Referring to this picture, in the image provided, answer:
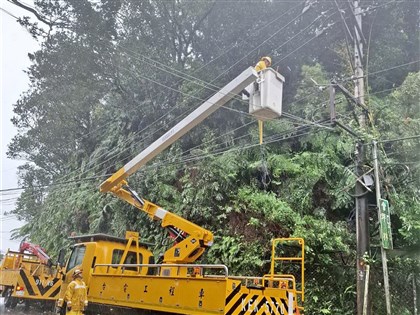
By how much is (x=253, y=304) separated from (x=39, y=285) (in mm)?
9027

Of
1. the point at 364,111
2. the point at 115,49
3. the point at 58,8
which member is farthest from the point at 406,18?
the point at 58,8

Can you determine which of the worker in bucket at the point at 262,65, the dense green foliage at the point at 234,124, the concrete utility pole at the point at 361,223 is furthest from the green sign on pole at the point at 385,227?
the worker in bucket at the point at 262,65

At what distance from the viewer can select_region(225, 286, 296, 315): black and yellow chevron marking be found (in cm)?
596

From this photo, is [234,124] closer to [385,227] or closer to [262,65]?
[262,65]

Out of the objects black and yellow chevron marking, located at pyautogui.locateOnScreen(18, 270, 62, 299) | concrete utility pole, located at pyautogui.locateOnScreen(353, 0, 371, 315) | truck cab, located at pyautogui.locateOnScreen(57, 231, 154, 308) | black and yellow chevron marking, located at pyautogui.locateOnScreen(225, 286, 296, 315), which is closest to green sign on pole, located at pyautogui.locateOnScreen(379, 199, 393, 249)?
concrete utility pole, located at pyautogui.locateOnScreen(353, 0, 371, 315)

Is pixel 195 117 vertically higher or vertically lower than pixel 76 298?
higher

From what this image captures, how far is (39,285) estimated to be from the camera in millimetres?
12461

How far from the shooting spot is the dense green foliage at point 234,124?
1024 centimetres

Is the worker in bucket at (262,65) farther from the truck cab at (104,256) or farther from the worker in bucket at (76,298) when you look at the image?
the worker in bucket at (76,298)

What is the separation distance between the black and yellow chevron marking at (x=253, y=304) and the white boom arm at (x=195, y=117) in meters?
3.56

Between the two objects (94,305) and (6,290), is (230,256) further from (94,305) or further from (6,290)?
(6,290)

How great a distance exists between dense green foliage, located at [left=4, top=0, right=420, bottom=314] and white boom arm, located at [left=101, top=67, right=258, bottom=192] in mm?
2959

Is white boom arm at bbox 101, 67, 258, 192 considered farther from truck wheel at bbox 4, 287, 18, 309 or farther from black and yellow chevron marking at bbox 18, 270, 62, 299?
truck wheel at bbox 4, 287, 18, 309

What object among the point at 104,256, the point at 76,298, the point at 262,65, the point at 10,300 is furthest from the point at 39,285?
the point at 262,65
